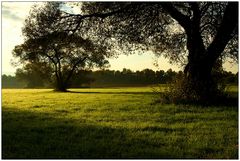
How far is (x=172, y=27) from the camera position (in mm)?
30234

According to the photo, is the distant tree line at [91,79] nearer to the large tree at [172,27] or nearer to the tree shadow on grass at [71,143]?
the large tree at [172,27]

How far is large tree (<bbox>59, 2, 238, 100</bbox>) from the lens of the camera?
24572 mm

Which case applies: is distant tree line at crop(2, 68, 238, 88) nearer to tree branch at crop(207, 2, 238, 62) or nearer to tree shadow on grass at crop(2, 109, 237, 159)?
tree branch at crop(207, 2, 238, 62)

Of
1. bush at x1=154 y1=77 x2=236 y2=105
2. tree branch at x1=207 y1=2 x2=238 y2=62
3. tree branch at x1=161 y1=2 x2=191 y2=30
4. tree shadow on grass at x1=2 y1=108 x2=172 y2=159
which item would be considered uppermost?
tree branch at x1=161 y1=2 x2=191 y2=30

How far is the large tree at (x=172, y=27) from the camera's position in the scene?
24572 millimetres

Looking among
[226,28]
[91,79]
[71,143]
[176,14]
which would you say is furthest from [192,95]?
[91,79]

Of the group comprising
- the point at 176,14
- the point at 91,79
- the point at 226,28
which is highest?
the point at 176,14

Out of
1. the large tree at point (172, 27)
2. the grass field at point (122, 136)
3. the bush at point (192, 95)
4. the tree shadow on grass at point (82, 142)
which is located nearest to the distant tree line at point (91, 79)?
the large tree at point (172, 27)

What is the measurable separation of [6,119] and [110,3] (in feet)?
35.2

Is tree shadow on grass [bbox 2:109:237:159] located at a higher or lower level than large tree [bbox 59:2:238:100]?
lower

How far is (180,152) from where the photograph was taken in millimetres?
10656

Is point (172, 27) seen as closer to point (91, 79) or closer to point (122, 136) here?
point (122, 136)

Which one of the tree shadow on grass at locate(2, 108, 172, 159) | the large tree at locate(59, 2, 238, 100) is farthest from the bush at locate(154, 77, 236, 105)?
the tree shadow on grass at locate(2, 108, 172, 159)

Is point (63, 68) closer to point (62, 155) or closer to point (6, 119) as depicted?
point (6, 119)
